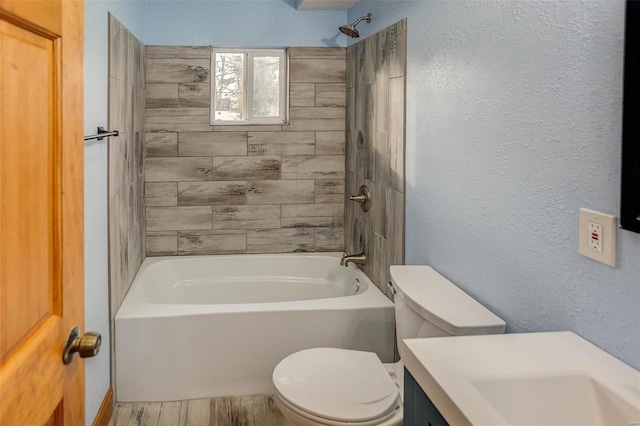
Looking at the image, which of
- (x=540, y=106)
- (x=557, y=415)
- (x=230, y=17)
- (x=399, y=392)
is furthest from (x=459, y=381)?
(x=230, y=17)

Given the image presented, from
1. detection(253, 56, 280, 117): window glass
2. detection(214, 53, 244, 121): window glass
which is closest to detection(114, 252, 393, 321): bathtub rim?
detection(214, 53, 244, 121): window glass

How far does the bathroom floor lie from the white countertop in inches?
63.7

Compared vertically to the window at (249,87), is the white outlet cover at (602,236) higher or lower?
lower

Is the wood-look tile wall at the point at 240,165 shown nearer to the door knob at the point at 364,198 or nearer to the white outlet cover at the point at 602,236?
the door knob at the point at 364,198

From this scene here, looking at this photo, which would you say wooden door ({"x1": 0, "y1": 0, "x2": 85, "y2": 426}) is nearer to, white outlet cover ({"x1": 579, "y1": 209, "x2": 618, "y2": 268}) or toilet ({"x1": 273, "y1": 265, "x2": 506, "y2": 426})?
toilet ({"x1": 273, "y1": 265, "x2": 506, "y2": 426})

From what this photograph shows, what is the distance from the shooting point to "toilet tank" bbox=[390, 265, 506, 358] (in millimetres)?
1819

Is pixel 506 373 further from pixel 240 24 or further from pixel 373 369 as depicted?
pixel 240 24

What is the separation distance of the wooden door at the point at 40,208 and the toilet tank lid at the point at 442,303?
112 centimetres

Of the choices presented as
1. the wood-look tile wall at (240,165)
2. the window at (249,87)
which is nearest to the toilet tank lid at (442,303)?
the wood-look tile wall at (240,165)

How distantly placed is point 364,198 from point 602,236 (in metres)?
2.27

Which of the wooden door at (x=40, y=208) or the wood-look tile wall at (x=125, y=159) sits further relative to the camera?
the wood-look tile wall at (x=125, y=159)

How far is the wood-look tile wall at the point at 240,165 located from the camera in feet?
13.1

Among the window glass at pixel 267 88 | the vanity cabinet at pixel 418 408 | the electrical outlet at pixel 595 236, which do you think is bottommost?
the vanity cabinet at pixel 418 408

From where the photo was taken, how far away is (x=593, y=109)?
139cm
